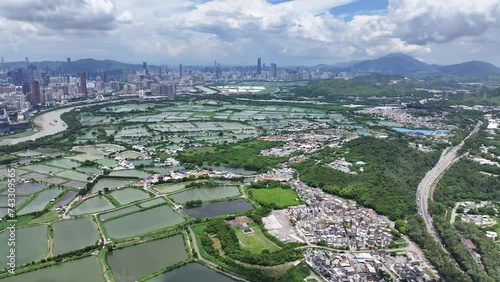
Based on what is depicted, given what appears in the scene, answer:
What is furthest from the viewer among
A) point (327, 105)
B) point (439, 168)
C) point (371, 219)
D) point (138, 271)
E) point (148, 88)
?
point (148, 88)

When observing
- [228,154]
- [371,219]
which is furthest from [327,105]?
[371,219]

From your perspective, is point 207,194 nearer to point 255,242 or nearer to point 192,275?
point 255,242

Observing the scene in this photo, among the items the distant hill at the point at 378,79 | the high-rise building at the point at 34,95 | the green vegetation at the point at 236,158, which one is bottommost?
the green vegetation at the point at 236,158

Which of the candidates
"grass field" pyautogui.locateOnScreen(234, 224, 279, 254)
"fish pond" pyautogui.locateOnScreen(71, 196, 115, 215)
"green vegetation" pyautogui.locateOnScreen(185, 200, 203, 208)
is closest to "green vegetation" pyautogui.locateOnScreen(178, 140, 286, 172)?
"green vegetation" pyautogui.locateOnScreen(185, 200, 203, 208)

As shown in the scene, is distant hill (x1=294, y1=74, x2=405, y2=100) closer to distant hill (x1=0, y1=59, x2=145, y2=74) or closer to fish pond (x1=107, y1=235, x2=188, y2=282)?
fish pond (x1=107, y1=235, x2=188, y2=282)

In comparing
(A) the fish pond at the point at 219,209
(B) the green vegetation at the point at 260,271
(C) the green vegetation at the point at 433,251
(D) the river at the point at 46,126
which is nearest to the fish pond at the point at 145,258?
(B) the green vegetation at the point at 260,271

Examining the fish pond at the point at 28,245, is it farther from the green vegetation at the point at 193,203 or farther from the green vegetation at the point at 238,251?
the green vegetation at the point at 193,203

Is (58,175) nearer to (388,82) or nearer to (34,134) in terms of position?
(34,134)
